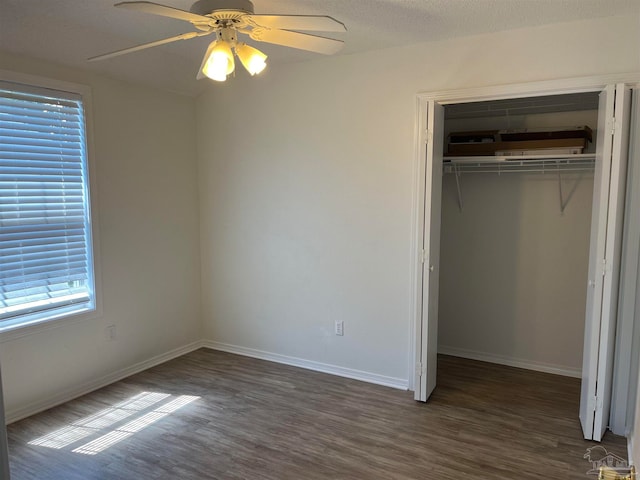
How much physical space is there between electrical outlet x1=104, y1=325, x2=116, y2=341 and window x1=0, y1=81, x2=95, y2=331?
243mm

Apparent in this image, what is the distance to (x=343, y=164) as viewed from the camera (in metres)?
3.56

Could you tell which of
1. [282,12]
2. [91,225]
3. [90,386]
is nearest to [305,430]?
[90,386]

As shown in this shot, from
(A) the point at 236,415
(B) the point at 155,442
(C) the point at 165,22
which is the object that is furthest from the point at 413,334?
(C) the point at 165,22

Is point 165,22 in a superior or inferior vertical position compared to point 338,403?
superior

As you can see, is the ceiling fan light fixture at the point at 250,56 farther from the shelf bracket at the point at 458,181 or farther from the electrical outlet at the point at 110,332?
the electrical outlet at the point at 110,332

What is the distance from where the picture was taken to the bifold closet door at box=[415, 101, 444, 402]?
10.1 feet

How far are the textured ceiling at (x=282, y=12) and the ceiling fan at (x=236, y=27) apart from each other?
0.45 meters

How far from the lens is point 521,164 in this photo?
3680mm

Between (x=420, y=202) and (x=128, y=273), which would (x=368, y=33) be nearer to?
(x=420, y=202)

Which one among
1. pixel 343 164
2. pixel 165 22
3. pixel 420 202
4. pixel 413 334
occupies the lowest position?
pixel 413 334

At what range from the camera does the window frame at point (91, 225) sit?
9.68 ft

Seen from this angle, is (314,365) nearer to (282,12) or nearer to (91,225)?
(91,225)

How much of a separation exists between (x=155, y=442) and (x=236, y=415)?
0.54 meters

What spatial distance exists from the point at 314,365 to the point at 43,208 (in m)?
2.37
